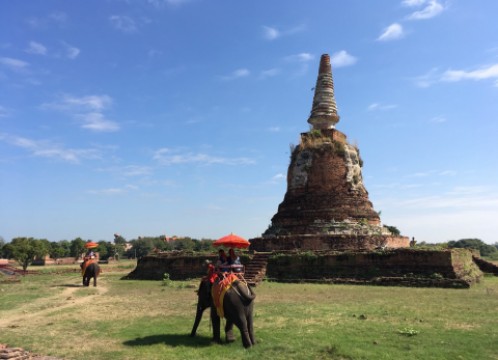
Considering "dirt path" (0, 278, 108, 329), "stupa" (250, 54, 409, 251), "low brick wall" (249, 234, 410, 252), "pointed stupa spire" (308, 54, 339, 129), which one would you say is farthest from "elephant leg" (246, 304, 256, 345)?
"pointed stupa spire" (308, 54, 339, 129)

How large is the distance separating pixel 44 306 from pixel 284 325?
347 inches

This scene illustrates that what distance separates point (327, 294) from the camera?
52.9 feet

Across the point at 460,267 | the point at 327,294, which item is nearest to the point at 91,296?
the point at 327,294

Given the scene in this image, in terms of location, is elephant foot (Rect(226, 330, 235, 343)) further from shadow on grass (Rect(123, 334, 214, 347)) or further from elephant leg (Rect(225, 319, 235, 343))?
shadow on grass (Rect(123, 334, 214, 347))

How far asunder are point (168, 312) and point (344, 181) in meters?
17.9

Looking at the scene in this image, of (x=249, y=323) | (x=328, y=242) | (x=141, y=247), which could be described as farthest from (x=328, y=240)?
(x=141, y=247)

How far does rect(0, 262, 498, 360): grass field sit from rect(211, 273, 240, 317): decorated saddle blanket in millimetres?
789

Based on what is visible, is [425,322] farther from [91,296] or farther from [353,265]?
[91,296]

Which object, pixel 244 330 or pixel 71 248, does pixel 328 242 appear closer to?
pixel 244 330

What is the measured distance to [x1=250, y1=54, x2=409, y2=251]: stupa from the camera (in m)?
24.4

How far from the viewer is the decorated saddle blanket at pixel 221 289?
347 inches

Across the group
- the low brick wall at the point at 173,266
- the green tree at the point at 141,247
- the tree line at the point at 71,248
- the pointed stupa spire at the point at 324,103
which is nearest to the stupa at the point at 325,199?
the pointed stupa spire at the point at 324,103

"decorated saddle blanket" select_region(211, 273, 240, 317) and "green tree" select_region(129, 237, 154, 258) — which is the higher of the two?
"green tree" select_region(129, 237, 154, 258)

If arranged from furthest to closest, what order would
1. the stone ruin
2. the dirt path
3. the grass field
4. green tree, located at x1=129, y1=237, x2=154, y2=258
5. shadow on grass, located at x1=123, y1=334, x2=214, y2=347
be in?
green tree, located at x1=129, y1=237, x2=154, y2=258
the stone ruin
the dirt path
shadow on grass, located at x1=123, y1=334, x2=214, y2=347
the grass field
